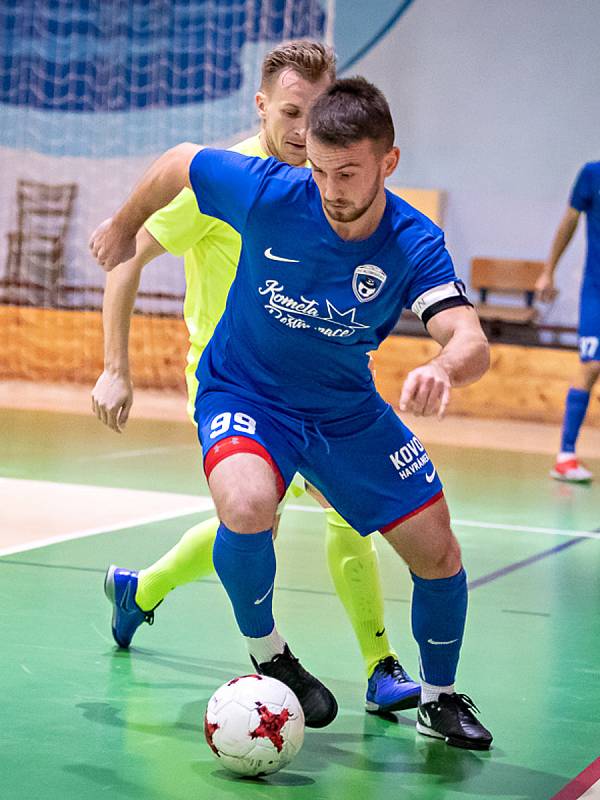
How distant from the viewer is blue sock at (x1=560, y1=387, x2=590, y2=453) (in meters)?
8.66

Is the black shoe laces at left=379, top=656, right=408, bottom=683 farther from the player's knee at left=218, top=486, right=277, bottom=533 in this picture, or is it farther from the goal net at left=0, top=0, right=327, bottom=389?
the goal net at left=0, top=0, right=327, bottom=389

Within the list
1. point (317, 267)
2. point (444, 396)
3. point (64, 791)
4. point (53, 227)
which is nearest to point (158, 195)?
point (317, 267)

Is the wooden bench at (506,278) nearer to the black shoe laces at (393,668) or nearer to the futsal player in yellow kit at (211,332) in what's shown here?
the futsal player in yellow kit at (211,332)

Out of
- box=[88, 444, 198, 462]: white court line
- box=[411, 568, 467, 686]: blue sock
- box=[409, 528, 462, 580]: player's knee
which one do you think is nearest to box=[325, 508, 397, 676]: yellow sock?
box=[411, 568, 467, 686]: blue sock

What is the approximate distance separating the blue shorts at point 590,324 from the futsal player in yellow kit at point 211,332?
195 inches

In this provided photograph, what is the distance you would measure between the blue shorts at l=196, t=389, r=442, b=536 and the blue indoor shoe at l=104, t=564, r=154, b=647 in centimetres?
90

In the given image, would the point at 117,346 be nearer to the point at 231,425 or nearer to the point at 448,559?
the point at 231,425

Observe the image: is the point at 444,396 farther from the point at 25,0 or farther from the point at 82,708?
the point at 25,0

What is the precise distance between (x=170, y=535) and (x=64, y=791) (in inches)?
125

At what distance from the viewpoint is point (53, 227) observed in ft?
48.1

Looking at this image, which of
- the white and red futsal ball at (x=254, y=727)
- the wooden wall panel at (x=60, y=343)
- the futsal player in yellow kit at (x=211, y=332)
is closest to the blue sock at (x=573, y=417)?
the wooden wall panel at (x=60, y=343)

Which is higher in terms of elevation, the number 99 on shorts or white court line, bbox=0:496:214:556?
the number 99 on shorts

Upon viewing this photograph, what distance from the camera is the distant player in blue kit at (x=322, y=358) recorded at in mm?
3072

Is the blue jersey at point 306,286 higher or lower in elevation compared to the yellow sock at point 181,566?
higher
